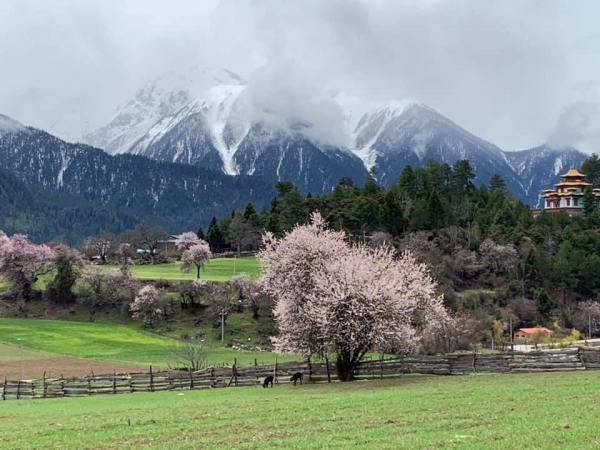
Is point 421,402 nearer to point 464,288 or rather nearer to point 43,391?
point 43,391

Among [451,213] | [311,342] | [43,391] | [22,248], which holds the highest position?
[451,213]

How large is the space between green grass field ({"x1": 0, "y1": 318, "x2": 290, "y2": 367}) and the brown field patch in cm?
309

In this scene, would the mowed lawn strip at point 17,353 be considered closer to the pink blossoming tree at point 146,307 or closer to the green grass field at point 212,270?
the pink blossoming tree at point 146,307

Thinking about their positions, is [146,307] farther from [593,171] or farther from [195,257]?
[593,171]

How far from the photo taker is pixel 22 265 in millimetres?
103000

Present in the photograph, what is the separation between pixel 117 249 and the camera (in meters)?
145

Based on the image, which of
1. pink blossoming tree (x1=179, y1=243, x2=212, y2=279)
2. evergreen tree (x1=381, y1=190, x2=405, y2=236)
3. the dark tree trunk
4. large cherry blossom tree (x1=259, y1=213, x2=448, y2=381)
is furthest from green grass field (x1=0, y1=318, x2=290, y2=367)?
evergreen tree (x1=381, y1=190, x2=405, y2=236)

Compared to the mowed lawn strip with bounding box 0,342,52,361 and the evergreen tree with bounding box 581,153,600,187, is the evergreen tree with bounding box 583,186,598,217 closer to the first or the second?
the evergreen tree with bounding box 581,153,600,187

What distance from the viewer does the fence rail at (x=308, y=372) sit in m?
39.0

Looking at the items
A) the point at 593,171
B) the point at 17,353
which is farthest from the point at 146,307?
the point at 593,171

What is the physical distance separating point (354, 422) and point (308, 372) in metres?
21.9

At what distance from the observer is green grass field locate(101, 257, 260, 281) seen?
4437 inches

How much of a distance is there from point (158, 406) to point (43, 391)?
17.8 metres

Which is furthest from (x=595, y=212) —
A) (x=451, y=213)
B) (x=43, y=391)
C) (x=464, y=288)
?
(x=43, y=391)
